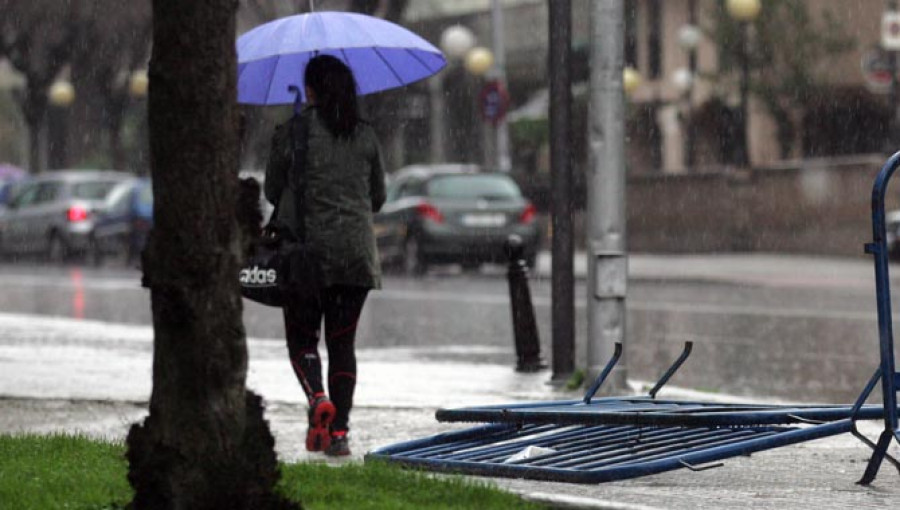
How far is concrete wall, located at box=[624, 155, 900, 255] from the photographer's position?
1288 inches

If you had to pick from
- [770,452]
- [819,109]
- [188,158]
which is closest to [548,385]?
[770,452]

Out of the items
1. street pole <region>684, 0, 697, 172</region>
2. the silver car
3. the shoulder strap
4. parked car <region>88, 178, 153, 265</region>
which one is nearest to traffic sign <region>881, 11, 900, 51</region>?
parked car <region>88, 178, 153, 265</region>

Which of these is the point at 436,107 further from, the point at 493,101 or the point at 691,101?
the point at 493,101

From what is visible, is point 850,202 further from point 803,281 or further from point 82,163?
point 82,163

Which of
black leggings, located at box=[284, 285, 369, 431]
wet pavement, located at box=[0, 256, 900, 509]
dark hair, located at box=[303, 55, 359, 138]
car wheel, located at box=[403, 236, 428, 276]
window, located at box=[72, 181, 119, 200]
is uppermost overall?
window, located at box=[72, 181, 119, 200]

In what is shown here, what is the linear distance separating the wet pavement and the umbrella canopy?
5.52ft

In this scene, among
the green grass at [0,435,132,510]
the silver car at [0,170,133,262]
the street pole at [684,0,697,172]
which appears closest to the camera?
the green grass at [0,435,132,510]

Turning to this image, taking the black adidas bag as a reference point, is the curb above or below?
below

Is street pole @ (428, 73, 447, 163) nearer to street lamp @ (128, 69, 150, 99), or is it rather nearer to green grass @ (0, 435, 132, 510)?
street lamp @ (128, 69, 150, 99)

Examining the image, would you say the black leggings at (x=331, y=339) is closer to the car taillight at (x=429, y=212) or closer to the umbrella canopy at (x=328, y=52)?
the umbrella canopy at (x=328, y=52)

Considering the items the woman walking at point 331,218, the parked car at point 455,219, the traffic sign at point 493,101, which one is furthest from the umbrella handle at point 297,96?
the traffic sign at point 493,101

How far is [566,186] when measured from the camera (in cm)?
1205

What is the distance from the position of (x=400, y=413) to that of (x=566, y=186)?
2.31 m

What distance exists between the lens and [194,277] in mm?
5301
